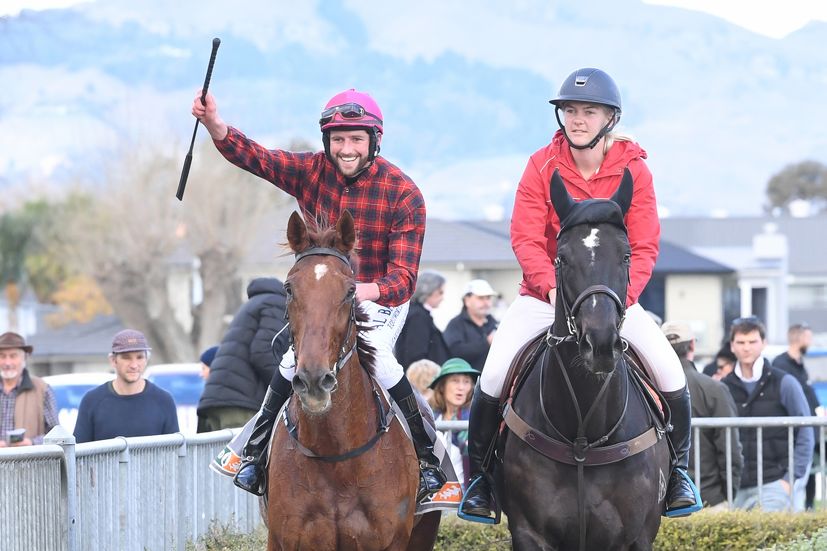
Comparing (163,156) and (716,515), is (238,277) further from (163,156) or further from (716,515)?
(716,515)

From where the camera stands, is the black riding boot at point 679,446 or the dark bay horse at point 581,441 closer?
the dark bay horse at point 581,441

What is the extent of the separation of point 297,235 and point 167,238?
152 feet

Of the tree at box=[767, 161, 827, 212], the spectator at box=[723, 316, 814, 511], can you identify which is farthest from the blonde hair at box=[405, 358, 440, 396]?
the tree at box=[767, 161, 827, 212]

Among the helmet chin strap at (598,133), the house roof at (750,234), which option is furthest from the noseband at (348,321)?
the house roof at (750,234)

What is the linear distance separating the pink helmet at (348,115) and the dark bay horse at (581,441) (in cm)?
108

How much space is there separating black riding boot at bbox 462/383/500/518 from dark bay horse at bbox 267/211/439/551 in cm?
57

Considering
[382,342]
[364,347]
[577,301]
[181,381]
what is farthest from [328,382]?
[181,381]

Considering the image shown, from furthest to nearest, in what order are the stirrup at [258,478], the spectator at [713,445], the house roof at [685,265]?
the house roof at [685,265] < the spectator at [713,445] < the stirrup at [258,478]

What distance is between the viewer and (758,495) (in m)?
10.6

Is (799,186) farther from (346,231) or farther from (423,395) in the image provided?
(346,231)

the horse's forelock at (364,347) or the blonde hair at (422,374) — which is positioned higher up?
the horse's forelock at (364,347)

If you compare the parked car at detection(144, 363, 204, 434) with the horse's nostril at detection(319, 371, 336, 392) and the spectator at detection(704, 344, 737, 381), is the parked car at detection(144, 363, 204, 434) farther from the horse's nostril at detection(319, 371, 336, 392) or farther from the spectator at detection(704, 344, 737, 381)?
the horse's nostril at detection(319, 371, 336, 392)

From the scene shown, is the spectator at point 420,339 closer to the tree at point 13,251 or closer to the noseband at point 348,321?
the noseband at point 348,321

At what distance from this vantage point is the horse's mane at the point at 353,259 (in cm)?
636
